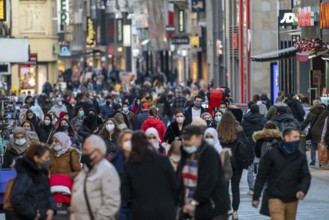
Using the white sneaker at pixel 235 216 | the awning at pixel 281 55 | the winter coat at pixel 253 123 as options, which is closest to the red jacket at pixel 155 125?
the winter coat at pixel 253 123

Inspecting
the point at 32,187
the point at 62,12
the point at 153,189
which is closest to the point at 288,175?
the point at 153,189

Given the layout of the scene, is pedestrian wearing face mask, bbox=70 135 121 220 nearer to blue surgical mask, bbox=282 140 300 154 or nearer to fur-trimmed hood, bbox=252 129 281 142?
blue surgical mask, bbox=282 140 300 154

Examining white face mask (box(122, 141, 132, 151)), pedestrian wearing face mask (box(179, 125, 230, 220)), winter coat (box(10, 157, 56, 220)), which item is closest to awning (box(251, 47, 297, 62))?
white face mask (box(122, 141, 132, 151))

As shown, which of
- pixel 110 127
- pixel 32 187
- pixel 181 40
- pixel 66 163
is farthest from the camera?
pixel 181 40

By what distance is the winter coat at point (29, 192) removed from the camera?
49.1 feet

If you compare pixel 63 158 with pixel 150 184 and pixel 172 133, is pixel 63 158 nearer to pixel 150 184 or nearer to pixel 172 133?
pixel 150 184

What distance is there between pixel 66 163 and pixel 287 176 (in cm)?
361

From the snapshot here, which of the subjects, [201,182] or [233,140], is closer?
[201,182]

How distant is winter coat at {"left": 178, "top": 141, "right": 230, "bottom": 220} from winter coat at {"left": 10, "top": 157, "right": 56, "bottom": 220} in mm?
1407

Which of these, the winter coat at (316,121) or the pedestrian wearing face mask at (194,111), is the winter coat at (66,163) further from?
the winter coat at (316,121)

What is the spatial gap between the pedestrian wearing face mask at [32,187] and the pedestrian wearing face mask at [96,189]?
0.50 meters

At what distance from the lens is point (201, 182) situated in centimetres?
1495

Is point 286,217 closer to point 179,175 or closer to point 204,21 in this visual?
point 179,175

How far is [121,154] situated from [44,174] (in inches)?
108
